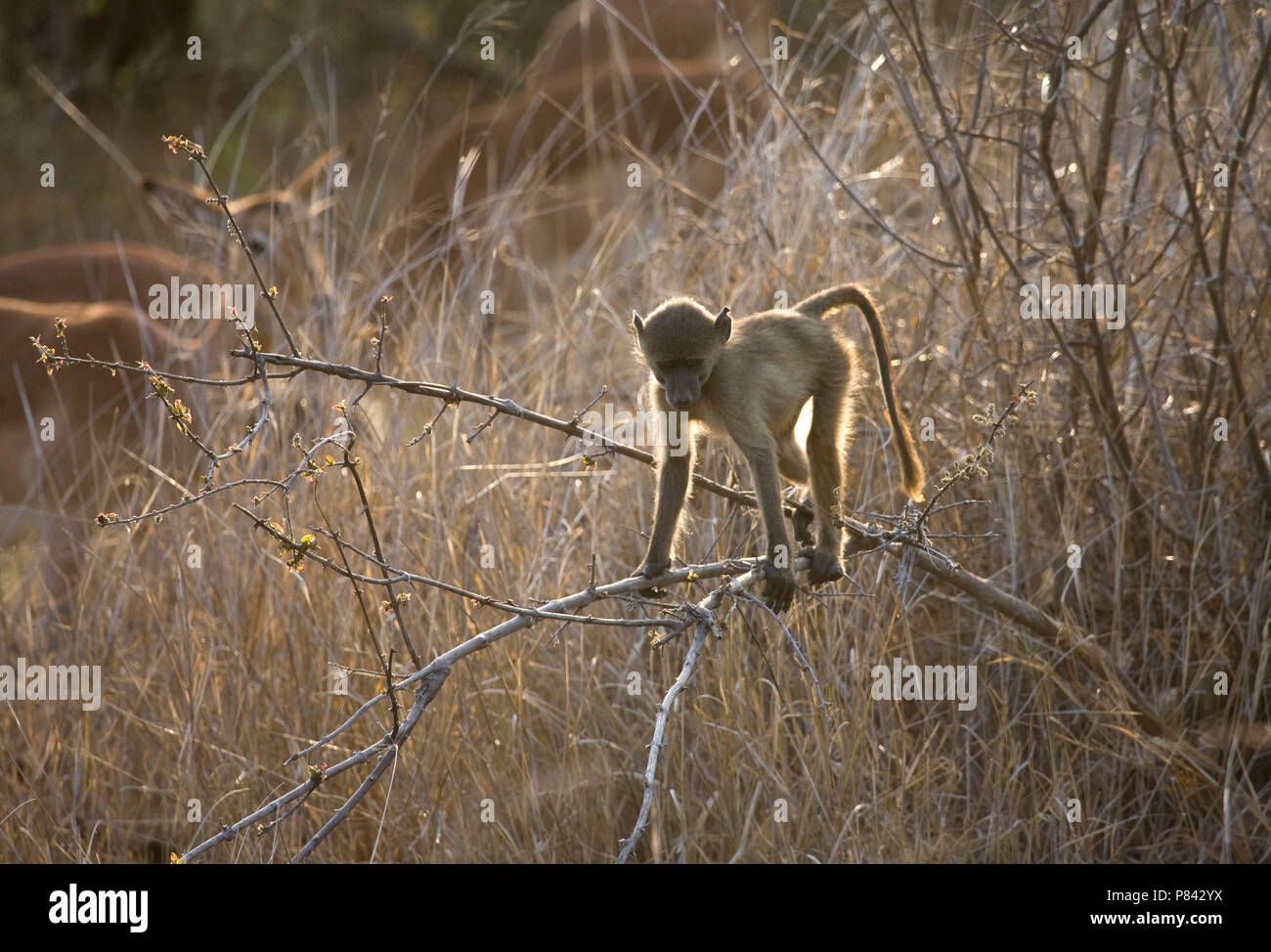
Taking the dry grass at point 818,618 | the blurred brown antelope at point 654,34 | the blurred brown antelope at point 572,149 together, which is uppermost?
the blurred brown antelope at point 654,34

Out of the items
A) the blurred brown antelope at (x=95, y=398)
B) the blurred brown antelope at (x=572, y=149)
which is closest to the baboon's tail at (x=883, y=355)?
the blurred brown antelope at (x=95, y=398)

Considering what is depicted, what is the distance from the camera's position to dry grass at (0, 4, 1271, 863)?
14.7 feet

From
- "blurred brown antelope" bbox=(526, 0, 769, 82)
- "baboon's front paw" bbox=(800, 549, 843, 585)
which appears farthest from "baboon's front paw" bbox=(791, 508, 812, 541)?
"blurred brown antelope" bbox=(526, 0, 769, 82)

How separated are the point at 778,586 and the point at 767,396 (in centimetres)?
61

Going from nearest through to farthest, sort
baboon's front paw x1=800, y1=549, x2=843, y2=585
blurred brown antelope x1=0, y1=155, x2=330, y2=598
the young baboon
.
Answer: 1. the young baboon
2. baboon's front paw x1=800, y1=549, x2=843, y2=585
3. blurred brown antelope x1=0, y1=155, x2=330, y2=598

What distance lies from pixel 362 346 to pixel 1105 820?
401 centimetres

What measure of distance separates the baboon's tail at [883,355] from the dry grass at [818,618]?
9.9 inches

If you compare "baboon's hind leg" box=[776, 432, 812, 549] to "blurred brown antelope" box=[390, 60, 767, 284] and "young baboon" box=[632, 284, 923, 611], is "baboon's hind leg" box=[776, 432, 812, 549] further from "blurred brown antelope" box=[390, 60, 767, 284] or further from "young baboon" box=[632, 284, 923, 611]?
"blurred brown antelope" box=[390, 60, 767, 284]

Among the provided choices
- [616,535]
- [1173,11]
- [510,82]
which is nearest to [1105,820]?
[616,535]

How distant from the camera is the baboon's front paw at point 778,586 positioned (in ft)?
12.3

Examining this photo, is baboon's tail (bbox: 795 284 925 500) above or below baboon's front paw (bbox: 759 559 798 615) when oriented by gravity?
above

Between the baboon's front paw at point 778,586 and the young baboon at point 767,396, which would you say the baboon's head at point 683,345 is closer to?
the young baboon at point 767,396

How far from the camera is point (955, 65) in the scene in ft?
21.5

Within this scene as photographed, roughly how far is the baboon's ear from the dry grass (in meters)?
0.76
